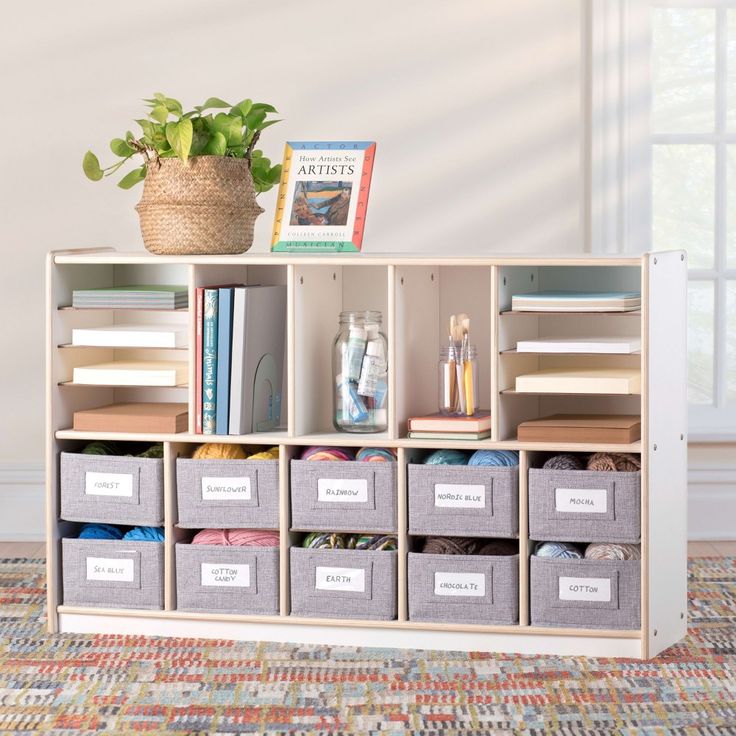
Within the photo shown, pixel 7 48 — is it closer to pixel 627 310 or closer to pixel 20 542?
pixel 20 542

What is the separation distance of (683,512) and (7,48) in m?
2.40

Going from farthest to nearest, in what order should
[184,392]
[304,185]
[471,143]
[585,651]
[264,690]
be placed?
[471,143]
[184,392]
[304,185]
[585,651]
[264,690]

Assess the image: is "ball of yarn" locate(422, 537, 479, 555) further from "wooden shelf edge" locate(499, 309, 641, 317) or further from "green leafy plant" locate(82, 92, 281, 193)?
"green leafy plant" locate(82, 92, 281, 193)

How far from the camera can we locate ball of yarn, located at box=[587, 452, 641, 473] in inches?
100

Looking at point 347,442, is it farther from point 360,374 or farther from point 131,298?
point 131,298

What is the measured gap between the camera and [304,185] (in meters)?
2.79

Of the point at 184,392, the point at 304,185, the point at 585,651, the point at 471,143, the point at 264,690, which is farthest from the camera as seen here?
the point at 471,143

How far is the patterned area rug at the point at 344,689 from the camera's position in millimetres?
2244

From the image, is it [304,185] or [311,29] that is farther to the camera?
[311,29]

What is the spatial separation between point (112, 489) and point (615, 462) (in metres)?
1.10

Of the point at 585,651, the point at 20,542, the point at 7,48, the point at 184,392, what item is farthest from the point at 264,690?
the point at 7,48

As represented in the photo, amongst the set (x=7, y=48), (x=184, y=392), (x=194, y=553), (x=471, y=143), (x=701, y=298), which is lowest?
(x=194, y=553)

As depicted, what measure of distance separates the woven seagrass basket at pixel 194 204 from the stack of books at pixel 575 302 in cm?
64

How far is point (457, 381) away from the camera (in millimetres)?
2689
